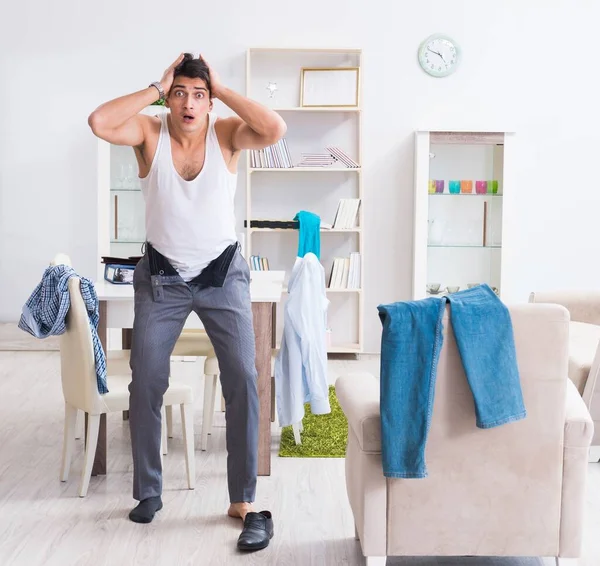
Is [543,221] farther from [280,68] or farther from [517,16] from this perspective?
[280,68]

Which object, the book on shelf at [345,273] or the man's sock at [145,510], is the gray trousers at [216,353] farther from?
the book on shelf at [345,273]

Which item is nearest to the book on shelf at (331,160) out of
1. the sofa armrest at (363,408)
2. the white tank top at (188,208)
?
the white tank top at (188,208)

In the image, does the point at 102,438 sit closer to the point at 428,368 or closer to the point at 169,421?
the point at 169,421

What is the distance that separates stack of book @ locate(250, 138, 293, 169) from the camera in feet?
20.7

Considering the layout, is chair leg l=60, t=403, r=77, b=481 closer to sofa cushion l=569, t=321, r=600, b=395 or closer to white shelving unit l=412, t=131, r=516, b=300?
sofa cushion l=569, t=321, r=600, b=395

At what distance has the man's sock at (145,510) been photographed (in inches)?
121

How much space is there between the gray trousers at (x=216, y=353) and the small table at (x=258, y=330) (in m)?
0.43

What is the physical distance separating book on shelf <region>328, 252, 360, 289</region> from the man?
335 centimetres

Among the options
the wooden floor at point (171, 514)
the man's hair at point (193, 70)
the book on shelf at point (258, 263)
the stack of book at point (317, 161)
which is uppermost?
the man's hair at point (193, 70)

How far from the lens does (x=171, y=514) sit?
10.4ft

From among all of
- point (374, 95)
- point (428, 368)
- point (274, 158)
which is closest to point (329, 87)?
point (374, 95)

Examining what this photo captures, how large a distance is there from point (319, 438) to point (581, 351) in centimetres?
122

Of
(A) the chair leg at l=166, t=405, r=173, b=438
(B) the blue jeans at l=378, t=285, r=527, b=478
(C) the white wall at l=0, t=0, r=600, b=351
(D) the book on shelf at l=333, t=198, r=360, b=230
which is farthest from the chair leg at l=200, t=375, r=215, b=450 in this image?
(C) the white wall at l=0, t=0, r=600, b=351

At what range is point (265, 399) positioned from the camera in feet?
11.7
